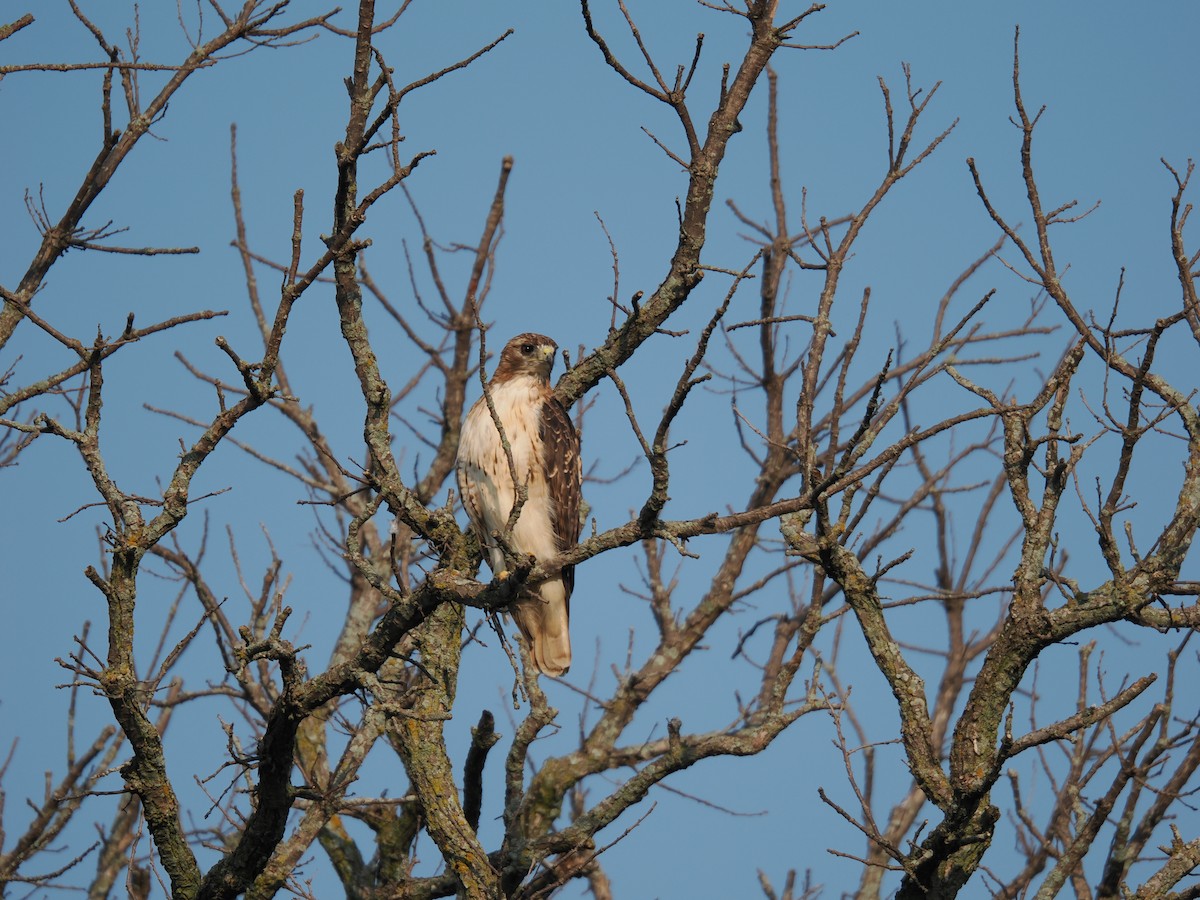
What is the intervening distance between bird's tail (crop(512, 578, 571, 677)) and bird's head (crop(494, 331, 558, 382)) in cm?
125

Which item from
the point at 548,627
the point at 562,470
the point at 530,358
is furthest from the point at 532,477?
the point at 548,627

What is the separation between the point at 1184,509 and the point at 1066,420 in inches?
21.8

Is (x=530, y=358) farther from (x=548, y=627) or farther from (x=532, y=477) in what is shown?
(x=548, y=627)

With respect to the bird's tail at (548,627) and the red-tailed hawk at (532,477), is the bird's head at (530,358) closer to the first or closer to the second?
the red-tailed hawk at (532,477)

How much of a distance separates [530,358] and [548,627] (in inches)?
62.7

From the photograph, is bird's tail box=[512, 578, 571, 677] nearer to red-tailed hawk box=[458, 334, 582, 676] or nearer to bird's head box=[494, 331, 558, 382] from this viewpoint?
red-tailed hawk box=[458, 334, 582, 676]

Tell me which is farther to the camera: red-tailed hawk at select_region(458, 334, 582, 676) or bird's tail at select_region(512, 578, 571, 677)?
bird's tail at select_region(512, 578, 571, 677)

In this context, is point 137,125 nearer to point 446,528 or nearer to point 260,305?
point 260,305

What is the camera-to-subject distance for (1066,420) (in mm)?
4957

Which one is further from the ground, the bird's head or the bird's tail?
the bird's head

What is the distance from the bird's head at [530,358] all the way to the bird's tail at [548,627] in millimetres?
1248

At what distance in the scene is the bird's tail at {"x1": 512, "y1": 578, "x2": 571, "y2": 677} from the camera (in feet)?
23.5

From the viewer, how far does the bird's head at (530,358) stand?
7.27 m

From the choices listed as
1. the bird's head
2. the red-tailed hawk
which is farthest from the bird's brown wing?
the bird's head
